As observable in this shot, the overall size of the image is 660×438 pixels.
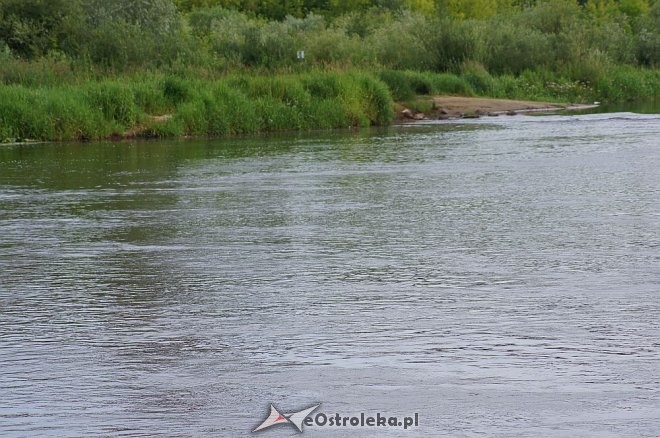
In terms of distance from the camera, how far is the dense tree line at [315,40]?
41.2 metres

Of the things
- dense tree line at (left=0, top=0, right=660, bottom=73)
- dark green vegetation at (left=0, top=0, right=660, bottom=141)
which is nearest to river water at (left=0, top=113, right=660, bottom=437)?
dark green vegetation at (left=0, top=0, right=660, bottom=141)

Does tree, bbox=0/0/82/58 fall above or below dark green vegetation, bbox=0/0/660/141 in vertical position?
above

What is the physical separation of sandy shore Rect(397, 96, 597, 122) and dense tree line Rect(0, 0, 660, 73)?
3062 mm

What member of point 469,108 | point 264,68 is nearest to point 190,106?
point 264,68

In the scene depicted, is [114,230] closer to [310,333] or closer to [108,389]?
[310,333]

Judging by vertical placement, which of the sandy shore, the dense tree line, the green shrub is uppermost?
the dense tree line

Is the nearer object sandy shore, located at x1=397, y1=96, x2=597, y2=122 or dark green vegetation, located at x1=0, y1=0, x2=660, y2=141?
dark green vegetation, located at x1=0, y1=0, x2=660, y2=141

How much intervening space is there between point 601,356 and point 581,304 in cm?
163

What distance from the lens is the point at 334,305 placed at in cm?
952

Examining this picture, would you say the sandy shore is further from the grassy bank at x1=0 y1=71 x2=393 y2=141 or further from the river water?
the river water

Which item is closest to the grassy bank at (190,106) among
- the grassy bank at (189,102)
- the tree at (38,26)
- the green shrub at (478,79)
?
the grassy bank at (189,102)

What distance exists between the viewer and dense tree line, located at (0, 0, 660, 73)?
135ft

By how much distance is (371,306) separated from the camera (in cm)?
944

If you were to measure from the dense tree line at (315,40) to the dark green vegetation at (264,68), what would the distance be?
65mm
